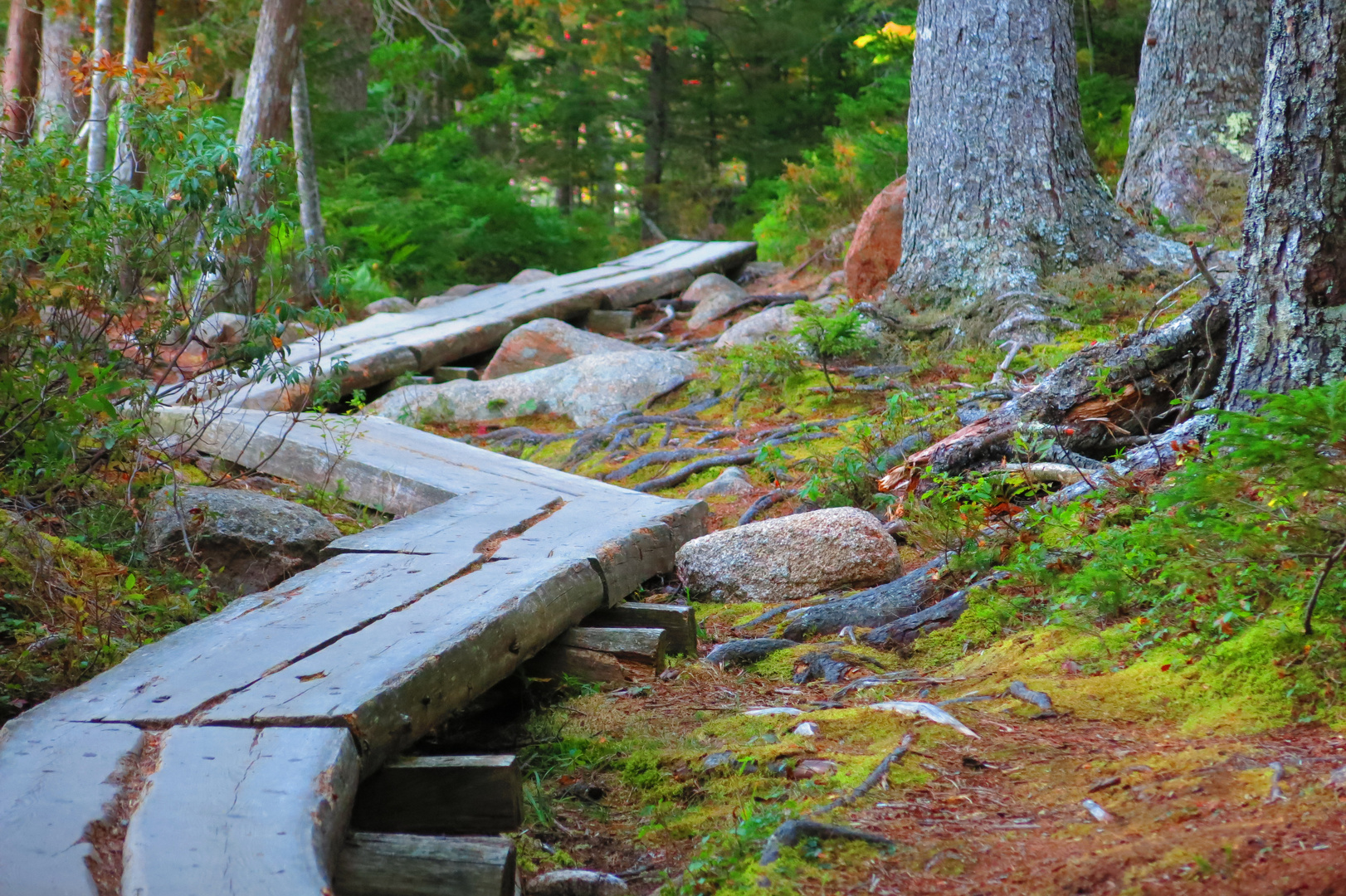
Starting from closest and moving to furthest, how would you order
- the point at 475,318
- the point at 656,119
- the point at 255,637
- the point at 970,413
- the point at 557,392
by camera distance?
the point at 255,637 → the point at 970,413 → the point at 557,392 → the point at 475,318 → the point at 656,119

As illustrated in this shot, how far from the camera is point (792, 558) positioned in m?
5.33

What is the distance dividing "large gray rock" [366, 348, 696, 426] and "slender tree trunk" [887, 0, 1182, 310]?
2497mm

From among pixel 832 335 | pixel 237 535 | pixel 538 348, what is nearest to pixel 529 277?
pixel 538 348

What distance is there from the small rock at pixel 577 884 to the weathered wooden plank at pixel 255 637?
109 centimetres

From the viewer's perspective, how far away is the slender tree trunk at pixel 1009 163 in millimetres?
8875

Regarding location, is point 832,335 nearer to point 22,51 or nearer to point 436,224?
point 436,224

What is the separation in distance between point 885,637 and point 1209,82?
834 centimetres

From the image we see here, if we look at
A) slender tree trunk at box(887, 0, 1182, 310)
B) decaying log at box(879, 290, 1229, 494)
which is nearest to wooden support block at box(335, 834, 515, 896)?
decaying log at box(879, 290, 1229, 494)

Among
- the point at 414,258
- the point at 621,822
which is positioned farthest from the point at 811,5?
the point at 621,822

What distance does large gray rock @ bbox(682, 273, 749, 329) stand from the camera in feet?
43.4

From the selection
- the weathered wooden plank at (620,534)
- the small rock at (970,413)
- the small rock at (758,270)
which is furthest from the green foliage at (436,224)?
the small rock at (970,413)

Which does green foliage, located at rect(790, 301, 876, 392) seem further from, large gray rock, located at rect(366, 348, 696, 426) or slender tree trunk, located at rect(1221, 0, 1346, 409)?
slender tree trunk, located at rect(1221, 0, 1346, 409)

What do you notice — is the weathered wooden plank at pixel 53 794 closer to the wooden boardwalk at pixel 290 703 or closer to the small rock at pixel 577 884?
the wooden boardwalk at pixel 290 703

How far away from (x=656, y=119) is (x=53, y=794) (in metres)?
19.1
